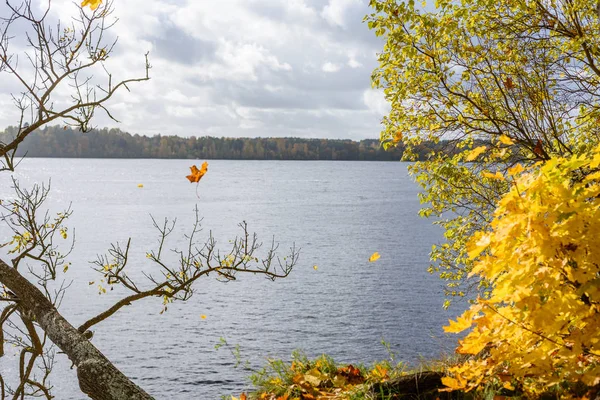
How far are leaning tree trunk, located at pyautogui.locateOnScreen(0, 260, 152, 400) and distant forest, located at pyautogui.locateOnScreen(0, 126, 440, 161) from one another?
118 m

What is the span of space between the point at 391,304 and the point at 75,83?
63.9 ft

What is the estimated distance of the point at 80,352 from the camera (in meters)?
5.37

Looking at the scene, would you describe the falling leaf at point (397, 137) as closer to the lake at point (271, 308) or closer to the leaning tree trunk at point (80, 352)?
the lake at point (271, 308)

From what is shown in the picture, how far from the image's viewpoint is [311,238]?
134 ft

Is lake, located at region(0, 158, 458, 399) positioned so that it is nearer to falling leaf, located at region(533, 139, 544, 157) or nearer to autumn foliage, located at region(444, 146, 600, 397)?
falling leaf, located at region(533, 139, 544, 157)

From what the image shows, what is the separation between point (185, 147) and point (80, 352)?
129m

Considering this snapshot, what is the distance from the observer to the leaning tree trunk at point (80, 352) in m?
4.93

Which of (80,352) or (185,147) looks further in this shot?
(185,147)

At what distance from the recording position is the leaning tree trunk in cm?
493

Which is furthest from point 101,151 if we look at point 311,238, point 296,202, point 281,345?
point 281,345

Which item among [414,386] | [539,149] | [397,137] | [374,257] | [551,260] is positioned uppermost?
[397,137]

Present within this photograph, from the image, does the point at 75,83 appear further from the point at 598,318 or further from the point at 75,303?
the point at 75,303

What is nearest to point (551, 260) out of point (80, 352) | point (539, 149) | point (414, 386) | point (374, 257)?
point (414, 386)

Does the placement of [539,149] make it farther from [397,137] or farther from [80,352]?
[80,352]
